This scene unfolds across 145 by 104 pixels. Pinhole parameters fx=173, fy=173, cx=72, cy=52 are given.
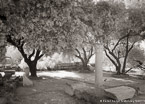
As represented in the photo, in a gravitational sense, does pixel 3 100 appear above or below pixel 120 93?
below

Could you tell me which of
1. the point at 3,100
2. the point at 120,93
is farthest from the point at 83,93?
the point at 3,100

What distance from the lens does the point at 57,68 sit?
87.6ft

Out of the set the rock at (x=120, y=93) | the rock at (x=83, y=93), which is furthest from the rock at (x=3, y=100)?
the rock at (x=120, y=93)

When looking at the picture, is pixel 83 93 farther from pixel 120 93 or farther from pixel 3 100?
pixel 3 100

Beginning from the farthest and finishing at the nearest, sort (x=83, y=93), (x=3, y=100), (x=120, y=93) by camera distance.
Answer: (x=83, y=93) < (x=3, y=100) < (x=120, y=93)

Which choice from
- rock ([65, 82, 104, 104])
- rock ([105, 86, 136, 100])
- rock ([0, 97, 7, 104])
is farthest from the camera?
rock ([65, 82, 104, 104])

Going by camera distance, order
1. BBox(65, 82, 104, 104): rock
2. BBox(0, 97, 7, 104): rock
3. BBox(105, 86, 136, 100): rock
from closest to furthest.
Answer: BBox(105, 86, 136, 100): rock → BBox(0, 97, 7, 104): rock → BBox(65, 82, 104, 104): rock

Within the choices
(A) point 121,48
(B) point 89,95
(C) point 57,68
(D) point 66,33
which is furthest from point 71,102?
(C) point 57,68

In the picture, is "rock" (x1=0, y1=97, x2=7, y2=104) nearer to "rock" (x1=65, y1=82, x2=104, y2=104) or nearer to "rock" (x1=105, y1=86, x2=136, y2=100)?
"rock" (x1=65, y1=82, x2=104, y2=104)

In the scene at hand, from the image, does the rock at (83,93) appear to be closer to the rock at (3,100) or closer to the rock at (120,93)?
the rock at (120,93)

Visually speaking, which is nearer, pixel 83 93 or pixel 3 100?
pixel 3 100

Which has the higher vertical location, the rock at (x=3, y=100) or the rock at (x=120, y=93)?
the rock at (x=120, y=93)

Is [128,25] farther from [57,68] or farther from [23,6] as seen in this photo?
[57,68]

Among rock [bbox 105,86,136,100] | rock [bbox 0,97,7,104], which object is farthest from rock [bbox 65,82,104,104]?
rock [bbox 0,97,7,104]
